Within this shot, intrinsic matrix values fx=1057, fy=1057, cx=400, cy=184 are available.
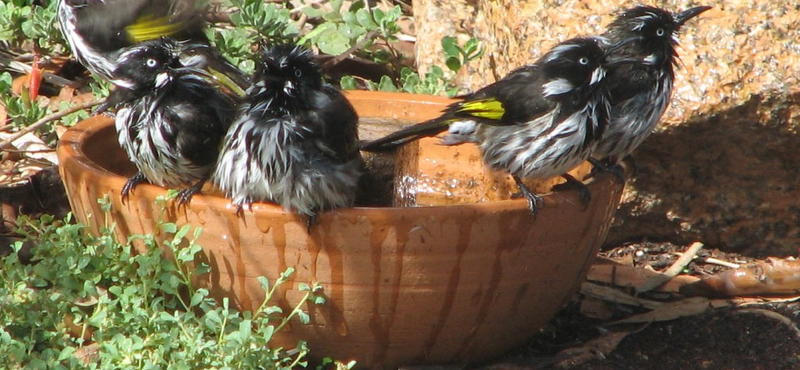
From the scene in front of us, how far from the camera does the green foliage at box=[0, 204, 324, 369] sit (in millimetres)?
3787

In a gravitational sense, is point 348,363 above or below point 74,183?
below

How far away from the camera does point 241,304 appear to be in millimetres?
4023

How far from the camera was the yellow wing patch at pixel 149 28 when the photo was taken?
5.89 meters

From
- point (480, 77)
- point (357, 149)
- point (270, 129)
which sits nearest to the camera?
point (270, 129)

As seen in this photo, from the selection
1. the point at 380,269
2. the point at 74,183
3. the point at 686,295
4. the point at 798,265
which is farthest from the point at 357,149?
the point at 798,265

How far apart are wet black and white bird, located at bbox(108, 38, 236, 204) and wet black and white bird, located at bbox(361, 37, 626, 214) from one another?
1.06 metres

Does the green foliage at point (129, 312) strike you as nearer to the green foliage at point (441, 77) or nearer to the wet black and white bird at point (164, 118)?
the wet black and white bird at point (164, 118)

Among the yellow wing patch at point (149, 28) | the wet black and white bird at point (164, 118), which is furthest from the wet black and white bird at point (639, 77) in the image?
the yellow wing patch at point (149, 28)

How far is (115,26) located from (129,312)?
2.37m

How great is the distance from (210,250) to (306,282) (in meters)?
0.38

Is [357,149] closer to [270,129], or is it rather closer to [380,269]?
[270,129]

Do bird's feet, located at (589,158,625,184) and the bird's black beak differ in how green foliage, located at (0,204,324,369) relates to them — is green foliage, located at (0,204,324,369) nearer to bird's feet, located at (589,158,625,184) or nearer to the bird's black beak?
bird's feet, located at (589,158,625,184)

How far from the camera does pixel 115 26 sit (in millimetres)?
5934

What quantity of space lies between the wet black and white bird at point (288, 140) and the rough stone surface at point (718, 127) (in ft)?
5.90
